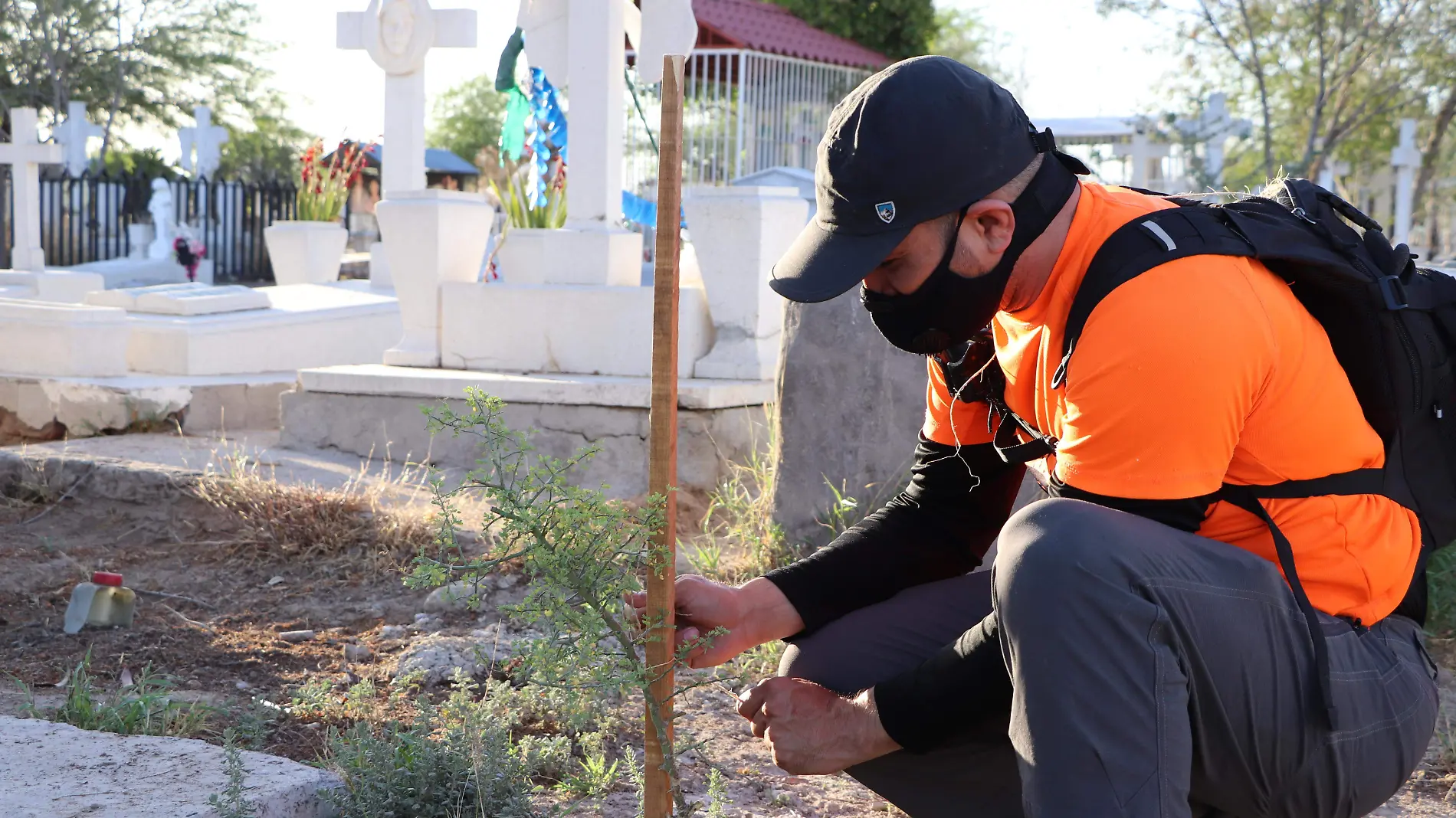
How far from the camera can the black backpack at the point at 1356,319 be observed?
5.37 feet

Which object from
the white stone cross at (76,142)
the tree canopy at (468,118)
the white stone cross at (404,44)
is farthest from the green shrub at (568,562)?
the tree canopy at (468,118)

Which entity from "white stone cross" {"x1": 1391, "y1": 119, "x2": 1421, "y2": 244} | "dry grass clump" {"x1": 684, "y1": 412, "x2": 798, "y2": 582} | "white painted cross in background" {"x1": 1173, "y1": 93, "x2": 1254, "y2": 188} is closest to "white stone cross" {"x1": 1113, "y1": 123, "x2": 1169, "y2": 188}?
"white painted cross in background" {"x1": 1173, "y1": 93, "x2": 1254, "y2": 188}

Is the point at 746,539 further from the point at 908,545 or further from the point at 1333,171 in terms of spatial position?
the point at 1333,171

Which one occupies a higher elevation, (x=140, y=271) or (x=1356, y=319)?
(x=1356, y=319)

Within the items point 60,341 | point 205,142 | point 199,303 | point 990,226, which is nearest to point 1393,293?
point 990,226

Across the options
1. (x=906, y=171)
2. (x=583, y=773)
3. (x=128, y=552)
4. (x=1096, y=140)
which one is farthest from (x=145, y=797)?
(x=1096, y=140)

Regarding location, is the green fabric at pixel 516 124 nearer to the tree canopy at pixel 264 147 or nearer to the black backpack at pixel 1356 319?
the black backpack at pixel 1356 319

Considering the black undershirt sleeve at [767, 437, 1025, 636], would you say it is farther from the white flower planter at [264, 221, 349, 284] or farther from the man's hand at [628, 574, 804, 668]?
the white flower planter at [264, 221, 349, 284]

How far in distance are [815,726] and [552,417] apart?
375 cm

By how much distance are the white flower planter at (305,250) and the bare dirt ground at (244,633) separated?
21.4 feet

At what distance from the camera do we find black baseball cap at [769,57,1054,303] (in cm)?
166

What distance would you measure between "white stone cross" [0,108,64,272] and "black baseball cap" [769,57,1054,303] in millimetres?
12287

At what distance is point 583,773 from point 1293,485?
4.64 feet

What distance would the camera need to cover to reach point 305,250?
11.1 metres
